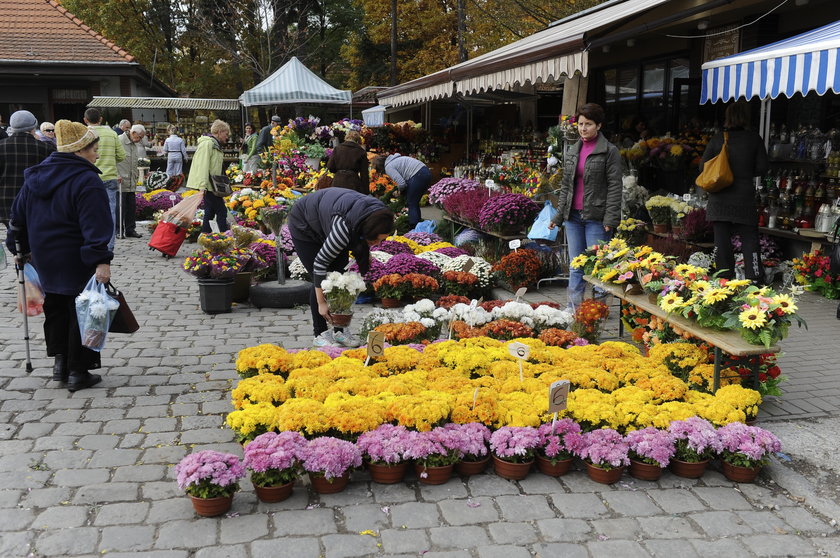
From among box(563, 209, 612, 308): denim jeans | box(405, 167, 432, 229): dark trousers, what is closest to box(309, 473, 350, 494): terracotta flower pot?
box(563, 209, 612, 308): denim jeans

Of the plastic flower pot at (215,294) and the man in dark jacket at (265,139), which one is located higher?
the man in dark jacket at (265,139)

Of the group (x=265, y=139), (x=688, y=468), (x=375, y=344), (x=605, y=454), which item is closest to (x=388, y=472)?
(x=605, y=454)

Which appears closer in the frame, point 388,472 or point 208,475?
point 208,475

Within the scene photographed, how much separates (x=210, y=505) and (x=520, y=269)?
5269mm

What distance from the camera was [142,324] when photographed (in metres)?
7.19

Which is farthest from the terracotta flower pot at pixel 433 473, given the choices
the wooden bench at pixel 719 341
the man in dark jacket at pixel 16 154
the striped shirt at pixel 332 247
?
the man in dark jacket at pixel 16 154

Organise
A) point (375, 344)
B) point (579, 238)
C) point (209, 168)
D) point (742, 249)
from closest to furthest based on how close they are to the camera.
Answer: point (375, 344) → point (579, 238) → point (742, 249) → point (209, 168)

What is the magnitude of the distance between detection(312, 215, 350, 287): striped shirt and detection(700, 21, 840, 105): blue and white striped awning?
3.66 meters

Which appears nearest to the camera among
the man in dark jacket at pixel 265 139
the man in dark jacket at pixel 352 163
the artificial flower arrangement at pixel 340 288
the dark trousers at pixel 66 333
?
the dark trousers at pixel 66 333

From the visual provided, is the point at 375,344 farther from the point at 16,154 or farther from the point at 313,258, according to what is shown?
the point at 16,154

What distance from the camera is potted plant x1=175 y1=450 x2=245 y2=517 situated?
3396 millimetres

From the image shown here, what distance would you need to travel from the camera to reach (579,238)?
6.95 metres

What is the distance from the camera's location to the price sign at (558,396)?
3771 mm

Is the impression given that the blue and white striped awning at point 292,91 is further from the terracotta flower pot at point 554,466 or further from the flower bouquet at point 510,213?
the terracotta flower pot at point 554,466
